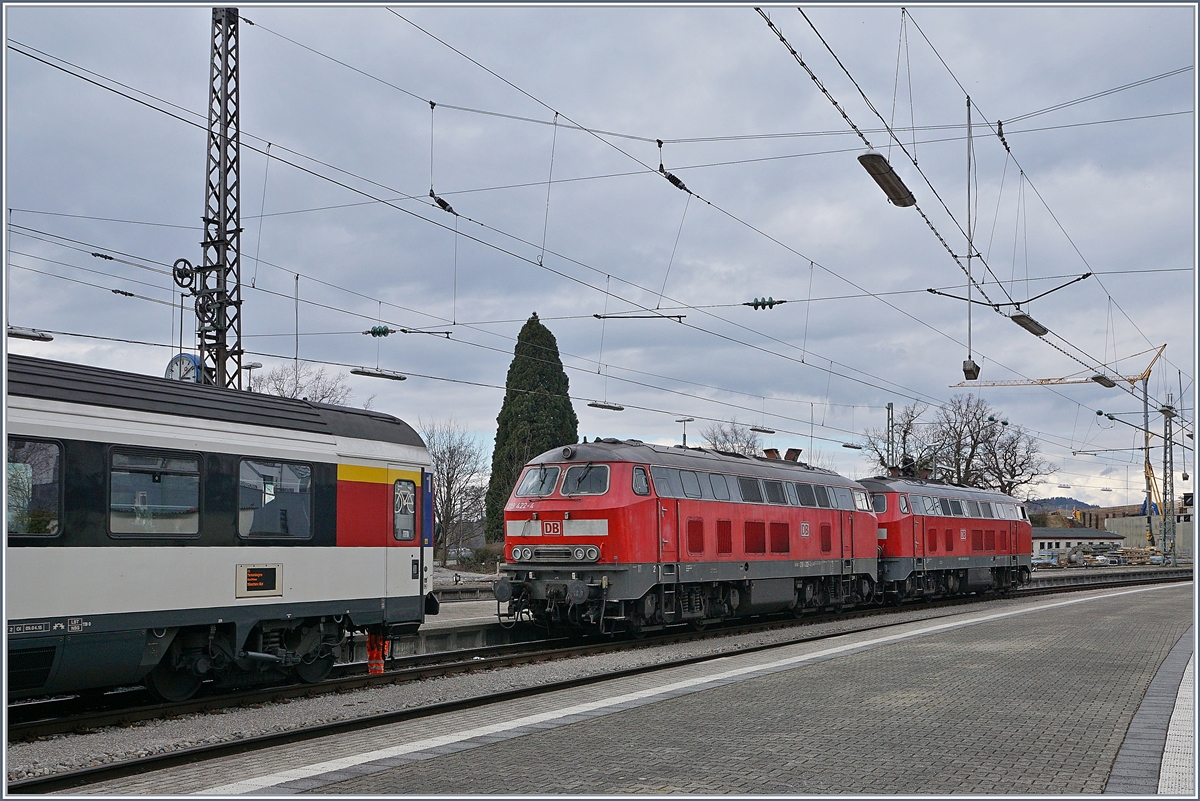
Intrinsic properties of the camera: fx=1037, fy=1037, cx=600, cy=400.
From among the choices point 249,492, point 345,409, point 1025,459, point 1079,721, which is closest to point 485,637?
point 345,409

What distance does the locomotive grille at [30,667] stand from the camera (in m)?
9.23

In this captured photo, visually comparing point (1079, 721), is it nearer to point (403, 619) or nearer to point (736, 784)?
point (736, 784)

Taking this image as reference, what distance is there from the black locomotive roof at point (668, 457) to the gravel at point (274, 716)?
3.40 m

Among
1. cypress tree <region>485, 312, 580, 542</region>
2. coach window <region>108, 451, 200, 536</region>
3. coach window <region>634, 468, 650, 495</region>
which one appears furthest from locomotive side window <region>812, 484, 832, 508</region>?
cypress tree <region>485, 312, 580, 542</region>

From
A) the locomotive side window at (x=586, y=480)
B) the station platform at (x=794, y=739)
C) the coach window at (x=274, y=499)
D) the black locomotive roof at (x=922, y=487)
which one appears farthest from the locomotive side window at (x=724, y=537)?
the black locomotive roof at (x=922, y=487)

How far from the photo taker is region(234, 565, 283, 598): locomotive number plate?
11516 millimetres

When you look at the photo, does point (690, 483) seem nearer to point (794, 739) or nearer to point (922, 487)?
point (794, 739)

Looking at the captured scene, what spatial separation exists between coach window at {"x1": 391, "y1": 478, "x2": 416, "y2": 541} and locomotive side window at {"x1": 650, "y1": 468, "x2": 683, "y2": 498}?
524 centimetres

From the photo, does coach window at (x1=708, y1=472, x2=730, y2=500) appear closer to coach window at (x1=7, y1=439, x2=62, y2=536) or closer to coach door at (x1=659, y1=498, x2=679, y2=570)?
coach door at (x1=659, y1=498, x2=679, y2=570)

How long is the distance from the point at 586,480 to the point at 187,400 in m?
8.06

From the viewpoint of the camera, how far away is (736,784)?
7176mm

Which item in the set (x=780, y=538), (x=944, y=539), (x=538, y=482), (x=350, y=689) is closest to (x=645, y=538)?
(x=538, y=482)

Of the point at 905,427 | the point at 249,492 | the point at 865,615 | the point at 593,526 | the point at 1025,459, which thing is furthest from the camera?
the point at 1025,459

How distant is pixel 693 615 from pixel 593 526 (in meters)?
3.05
